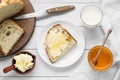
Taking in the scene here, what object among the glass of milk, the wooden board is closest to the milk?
the glass of milk

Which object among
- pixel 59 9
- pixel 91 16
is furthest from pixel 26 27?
pixel 91 16

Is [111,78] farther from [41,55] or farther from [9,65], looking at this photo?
[9,65]

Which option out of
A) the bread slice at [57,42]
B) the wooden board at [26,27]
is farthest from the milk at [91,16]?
the wooden board at [26,27]

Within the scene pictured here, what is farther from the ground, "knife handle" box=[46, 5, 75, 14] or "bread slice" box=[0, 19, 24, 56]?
"knife handle" box=[46, 5, 75, 14]

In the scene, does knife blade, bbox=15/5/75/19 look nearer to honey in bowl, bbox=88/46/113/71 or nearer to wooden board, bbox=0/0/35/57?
wooden board, bbox=0/0/35/57

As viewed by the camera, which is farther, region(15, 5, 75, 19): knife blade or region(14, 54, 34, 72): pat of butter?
region(15, 5, 75, 19): knife blade

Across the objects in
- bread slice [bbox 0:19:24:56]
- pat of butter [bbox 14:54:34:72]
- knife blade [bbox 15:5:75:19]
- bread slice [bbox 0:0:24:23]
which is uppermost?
bread slice [bbox 0:0:24:23]
